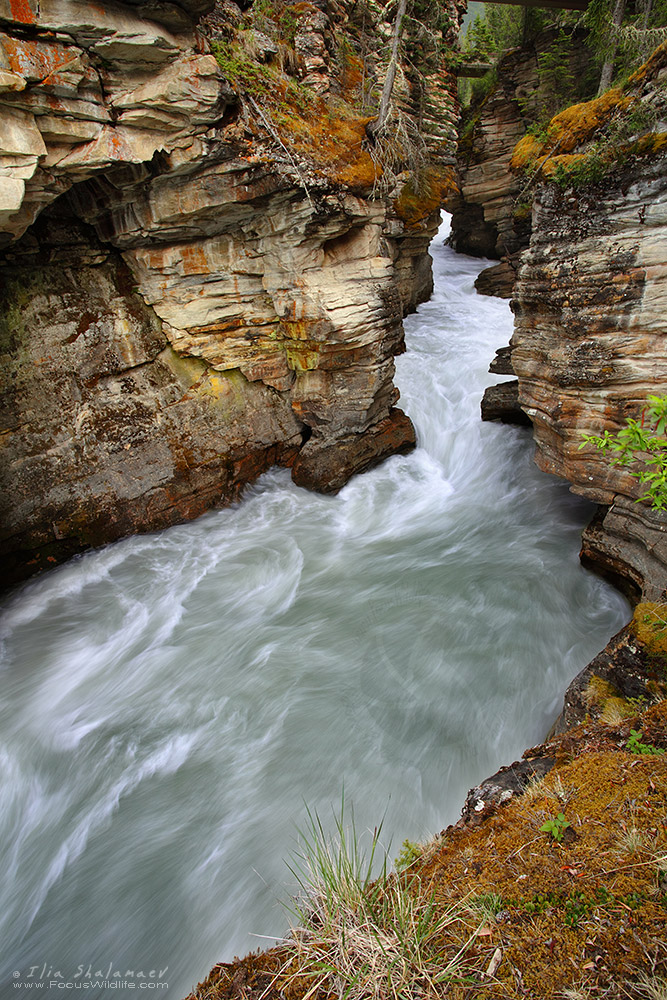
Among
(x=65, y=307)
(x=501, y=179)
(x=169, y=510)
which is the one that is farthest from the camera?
(x=501, y=179)

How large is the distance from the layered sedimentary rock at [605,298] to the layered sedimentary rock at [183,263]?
3216 millimetres

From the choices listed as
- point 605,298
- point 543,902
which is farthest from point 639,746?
point 605,298

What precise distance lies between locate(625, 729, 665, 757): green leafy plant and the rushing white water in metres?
2.16

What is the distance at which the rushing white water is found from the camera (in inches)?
159

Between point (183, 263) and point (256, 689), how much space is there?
6.54 metres

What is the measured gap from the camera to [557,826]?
2.36 meters

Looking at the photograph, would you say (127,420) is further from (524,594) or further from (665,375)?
(665,375)

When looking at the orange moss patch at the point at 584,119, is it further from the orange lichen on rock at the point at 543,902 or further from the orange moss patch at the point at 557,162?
the orange lichen on rock at the point at 543,902

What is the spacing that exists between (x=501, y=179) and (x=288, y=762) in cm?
1703

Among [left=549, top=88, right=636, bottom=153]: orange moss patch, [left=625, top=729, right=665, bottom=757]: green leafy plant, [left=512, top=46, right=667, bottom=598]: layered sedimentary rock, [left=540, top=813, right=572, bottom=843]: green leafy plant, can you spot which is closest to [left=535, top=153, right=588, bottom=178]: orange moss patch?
[left=512, top=46, right=667, bottom=598]: layered sedimentary rock

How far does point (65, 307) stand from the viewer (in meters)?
7.18

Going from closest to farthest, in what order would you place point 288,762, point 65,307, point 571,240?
point 288,762 < point 571,240 < point 65,307

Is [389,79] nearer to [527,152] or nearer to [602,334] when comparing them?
[527,152]

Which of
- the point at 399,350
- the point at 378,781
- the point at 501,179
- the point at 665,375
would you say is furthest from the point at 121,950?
the point at 501,179
